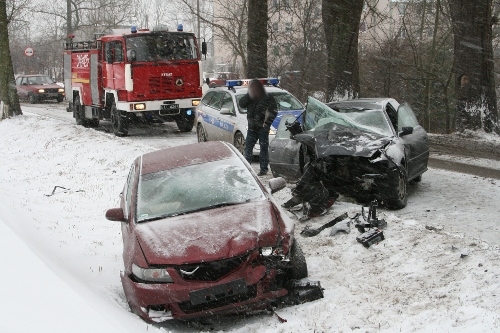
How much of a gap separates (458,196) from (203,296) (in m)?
5.72

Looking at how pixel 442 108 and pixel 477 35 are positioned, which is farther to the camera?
pixel 442 108

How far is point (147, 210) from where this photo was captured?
5.94 metres

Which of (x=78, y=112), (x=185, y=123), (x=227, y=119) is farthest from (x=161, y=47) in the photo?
(x=78, y=112)

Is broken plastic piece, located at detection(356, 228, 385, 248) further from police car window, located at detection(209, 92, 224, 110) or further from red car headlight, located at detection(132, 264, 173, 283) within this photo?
police car window, located at detection(209, 92, 224, 110)

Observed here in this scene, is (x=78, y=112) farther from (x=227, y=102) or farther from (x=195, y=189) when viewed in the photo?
(x=195, y=189)

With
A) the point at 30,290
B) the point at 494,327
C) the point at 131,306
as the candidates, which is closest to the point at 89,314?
the point at 30,290

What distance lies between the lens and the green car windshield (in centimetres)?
899

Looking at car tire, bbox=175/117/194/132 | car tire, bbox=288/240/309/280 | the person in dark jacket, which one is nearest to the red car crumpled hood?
car tire, bbox=288/240/309/280

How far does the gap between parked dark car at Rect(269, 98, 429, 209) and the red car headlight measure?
380 cm

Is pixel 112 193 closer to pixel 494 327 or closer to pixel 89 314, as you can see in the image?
pixel 89 314

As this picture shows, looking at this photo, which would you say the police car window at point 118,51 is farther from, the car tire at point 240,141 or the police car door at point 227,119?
the car tire at point 240,141

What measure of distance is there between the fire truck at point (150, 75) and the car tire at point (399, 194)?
1019 cm

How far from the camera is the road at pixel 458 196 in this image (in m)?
7.77

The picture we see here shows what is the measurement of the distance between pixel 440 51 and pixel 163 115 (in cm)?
1529
